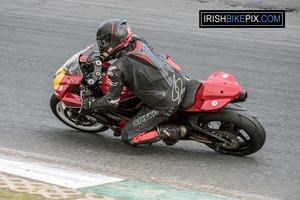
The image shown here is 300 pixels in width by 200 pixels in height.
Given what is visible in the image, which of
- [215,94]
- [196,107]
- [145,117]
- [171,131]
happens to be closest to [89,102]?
[145,117]

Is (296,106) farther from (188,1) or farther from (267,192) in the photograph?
(188,1)

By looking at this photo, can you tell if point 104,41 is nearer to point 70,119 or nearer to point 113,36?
point 113,36

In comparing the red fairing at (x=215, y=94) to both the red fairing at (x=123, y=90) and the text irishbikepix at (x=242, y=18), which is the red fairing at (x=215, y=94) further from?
the text irishbikepix at (x=242, y=18)

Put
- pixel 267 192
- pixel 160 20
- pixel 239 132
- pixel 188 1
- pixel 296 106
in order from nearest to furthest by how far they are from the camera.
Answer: pixel 267 192 < pixel 239 132 < pixel 296 106 < pixel 160 20 < pixel 188 1

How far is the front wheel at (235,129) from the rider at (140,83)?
40cm

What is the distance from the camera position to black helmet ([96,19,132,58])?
504 cm

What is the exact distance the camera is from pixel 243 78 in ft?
28.6

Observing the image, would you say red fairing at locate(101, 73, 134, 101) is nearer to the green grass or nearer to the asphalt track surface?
the asphalt track surface

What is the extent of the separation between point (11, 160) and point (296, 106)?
4.60 metres

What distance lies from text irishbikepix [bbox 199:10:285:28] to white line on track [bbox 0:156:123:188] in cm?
824

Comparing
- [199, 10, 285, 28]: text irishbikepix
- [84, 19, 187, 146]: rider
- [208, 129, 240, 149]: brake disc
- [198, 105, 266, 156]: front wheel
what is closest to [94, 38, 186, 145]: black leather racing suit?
[84, 19, 187, 146]: rider

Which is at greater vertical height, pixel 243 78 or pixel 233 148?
pixel 243 78

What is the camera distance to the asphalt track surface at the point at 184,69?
5.21 meters

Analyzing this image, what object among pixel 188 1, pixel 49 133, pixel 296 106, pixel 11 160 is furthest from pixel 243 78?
pixel 188 1
